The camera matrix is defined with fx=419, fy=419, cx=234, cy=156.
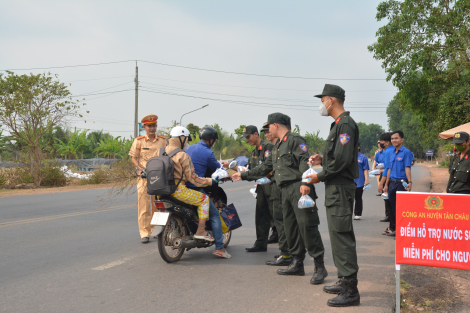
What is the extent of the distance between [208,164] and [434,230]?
3.31 meters

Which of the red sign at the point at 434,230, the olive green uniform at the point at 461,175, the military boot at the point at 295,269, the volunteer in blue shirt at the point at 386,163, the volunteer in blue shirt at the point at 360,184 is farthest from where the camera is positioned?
the volunteer in blue shirt at the point at 360,184

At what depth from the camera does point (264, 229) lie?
6.71 m

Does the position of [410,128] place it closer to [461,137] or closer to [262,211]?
[461,137]

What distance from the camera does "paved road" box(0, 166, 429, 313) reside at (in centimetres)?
424

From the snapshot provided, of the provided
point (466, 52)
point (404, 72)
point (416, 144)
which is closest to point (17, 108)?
point (404, 72)

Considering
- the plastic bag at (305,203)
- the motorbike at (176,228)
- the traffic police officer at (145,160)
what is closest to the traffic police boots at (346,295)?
the plastic bag at (305,203)

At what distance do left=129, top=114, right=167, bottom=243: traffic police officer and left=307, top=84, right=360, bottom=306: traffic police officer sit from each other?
3.85 metres

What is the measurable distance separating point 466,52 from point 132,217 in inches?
566

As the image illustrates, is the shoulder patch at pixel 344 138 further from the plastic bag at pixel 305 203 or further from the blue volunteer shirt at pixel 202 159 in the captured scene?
the blue volunteer shirt at pixel 202 159

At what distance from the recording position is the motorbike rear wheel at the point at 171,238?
5.71 metres

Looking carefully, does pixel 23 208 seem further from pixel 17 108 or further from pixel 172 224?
pixel 17 108

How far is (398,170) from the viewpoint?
8.02 meters

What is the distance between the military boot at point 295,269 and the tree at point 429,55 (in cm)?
1384

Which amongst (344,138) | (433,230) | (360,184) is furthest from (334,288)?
(360,184)
